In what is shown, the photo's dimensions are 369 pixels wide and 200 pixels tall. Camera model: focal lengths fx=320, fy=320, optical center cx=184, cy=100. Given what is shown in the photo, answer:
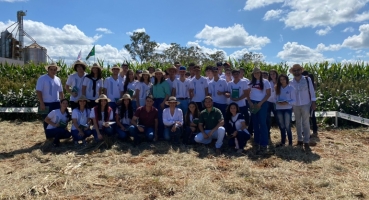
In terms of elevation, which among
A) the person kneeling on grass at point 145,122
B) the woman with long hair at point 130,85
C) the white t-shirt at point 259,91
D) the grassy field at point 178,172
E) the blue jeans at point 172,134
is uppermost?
the woman with long hair at point 130,85

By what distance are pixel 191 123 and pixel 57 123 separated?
2.78 meters

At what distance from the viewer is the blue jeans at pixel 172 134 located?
6688 mm

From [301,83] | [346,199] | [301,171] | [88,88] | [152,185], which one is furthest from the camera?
[88,88]

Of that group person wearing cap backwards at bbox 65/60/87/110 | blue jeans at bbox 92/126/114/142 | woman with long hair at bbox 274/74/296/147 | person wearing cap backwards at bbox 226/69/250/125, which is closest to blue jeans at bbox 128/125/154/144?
blue jeans at bbox 92/126/114/142

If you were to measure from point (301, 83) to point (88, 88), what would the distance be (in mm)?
4404

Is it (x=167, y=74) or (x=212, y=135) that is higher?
(x=167, y=74)

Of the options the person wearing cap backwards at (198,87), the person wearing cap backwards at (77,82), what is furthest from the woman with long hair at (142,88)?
the person wearing cap backwards at (77,82)

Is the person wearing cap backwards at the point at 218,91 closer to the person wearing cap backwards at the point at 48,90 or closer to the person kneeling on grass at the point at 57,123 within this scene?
the person kneeling on grass at the point at 57,123

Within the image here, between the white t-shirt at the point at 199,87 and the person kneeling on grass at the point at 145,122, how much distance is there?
37.8 inches

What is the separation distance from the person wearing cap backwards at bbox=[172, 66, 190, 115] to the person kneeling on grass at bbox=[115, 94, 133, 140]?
1.02 meters

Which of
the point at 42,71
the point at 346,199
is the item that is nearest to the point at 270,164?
the point at 346,199

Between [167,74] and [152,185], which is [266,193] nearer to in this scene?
[152,185]

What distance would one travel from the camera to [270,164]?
17.8 ft

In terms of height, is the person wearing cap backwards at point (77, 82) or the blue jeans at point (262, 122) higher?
the person wearing cap backwards at point (77, 82)
